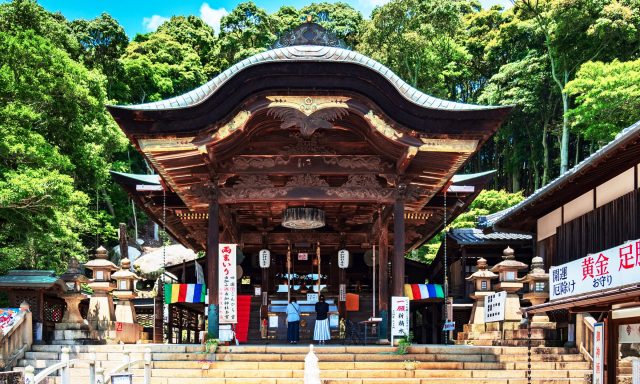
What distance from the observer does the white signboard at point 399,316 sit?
14.2m

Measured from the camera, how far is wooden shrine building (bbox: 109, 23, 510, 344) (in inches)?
552

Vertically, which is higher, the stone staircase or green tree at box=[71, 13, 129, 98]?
green tree at box=[71, 13, 129, 98]

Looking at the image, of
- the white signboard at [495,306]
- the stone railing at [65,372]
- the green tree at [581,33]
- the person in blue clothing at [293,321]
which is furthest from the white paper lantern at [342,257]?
the green tree at [581,33]

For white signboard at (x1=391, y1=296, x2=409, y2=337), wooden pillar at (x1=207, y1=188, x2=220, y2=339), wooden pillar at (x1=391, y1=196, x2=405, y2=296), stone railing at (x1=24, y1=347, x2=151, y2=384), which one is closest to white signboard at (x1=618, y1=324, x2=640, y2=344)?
white signboard at (x1=391, y1=296, x2=409, y2=337)

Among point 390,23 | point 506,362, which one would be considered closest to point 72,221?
point 506,362

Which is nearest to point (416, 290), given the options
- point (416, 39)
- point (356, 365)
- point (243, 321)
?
point (243, 321)

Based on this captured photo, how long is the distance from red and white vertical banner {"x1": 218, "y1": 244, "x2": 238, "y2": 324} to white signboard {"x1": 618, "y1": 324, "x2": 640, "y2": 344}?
7.57 meters

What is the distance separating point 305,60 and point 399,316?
5.33 m

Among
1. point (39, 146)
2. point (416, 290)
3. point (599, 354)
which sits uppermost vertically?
point (39, 146)

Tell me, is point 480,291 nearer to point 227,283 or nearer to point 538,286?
point 538,286

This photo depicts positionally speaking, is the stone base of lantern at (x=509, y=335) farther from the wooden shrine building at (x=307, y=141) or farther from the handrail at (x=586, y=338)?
the wooden shrine building at (x=307, y=141)

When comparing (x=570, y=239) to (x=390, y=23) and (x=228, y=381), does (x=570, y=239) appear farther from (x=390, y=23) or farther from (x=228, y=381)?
(x=390, y=23)

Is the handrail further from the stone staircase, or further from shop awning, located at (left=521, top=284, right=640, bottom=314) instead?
shop awning, located at (left=521, top=284, right=640, bottom=314)

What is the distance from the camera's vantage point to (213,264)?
15.1 metres
